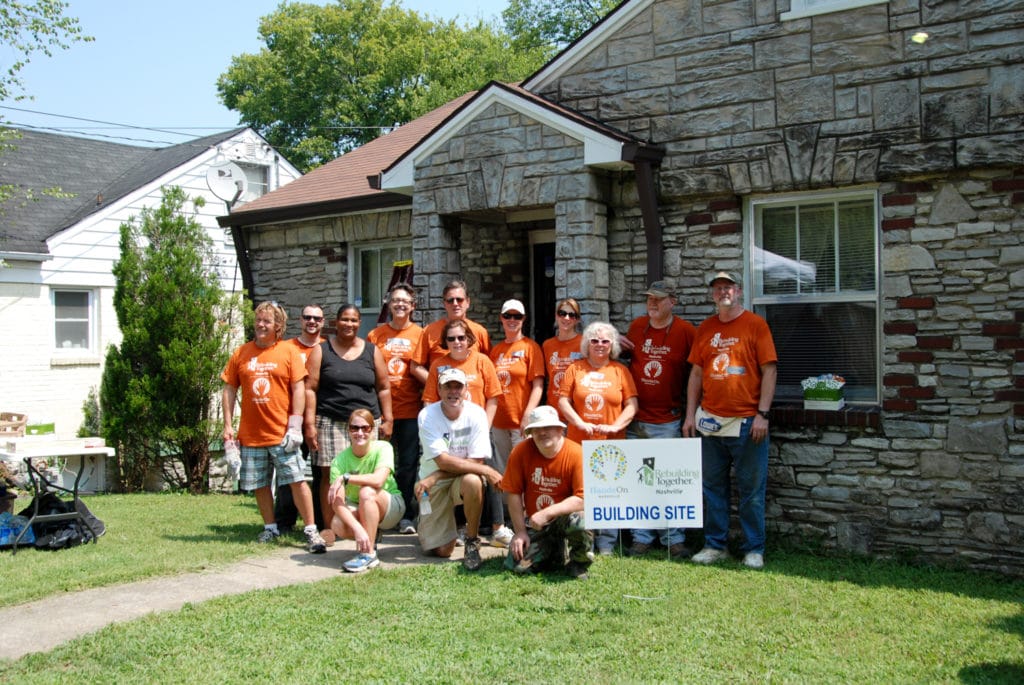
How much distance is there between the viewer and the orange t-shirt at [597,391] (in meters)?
6.79

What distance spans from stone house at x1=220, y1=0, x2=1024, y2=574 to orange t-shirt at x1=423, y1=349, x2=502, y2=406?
1.14m

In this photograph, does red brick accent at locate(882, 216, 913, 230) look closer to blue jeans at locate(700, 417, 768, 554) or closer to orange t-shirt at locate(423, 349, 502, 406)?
blue jeans at locate(700, 417, 768, 554)

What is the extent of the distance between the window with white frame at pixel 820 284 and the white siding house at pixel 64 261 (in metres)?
7.77

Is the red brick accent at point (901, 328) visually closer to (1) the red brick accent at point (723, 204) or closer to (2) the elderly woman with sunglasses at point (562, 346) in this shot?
(1) the red brick accent at point (723, 204)

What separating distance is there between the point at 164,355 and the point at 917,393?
8484 millimetres

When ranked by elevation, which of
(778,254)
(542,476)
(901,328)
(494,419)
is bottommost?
(542,476)

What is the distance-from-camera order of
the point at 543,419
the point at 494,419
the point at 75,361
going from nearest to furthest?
the point at 543,419 → the point at 494,419 → the point at 75,361

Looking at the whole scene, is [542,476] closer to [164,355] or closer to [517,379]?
[517,379]

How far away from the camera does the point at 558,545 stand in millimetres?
6117

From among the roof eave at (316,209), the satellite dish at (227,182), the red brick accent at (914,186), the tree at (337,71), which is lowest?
the red brick accent at (914,186)

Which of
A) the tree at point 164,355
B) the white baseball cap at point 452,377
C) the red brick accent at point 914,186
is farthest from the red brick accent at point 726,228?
the tree at point 164,355

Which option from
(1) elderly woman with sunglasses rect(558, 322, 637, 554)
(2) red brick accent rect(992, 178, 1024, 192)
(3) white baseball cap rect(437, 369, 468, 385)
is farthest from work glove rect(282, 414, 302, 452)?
(2) red brick accent rect(992, 178, 1024, 192)

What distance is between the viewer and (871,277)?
7.20 m

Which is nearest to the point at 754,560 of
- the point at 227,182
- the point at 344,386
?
the point at 344,386
